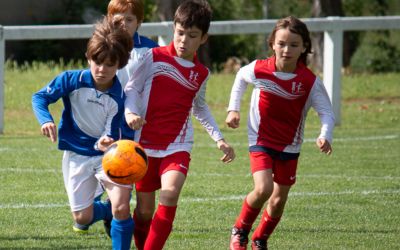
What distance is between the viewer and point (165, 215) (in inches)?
267

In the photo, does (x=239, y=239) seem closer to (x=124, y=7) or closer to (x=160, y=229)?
(x=160, y=229)

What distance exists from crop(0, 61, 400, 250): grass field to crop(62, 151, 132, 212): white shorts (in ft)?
1.68

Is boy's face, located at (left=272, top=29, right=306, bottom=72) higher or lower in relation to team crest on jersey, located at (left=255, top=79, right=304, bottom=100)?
higher

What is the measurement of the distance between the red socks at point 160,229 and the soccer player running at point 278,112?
2.82ft

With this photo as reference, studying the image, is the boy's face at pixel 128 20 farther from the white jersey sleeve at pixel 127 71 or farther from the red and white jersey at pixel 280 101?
the red and white jersey at pixel 280 101

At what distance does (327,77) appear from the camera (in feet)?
51.1

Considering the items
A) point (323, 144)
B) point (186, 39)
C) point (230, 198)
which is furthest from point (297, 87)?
point (230, 198)

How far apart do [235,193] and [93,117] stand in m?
3.39

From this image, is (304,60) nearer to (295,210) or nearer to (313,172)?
(295,210)

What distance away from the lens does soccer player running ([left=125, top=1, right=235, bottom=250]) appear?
22.9 ft

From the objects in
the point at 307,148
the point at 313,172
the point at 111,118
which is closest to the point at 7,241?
the point at 111,118

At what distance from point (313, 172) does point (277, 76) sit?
4.04m

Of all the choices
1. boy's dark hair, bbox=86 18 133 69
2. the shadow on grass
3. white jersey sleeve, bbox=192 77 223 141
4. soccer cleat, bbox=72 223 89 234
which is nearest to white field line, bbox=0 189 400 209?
soccer cleat, bbox=72 223 89 234

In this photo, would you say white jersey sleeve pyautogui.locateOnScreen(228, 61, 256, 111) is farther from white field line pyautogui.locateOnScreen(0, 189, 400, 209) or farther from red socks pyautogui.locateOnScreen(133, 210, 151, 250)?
white field line pyautogui.locateOnScreen(0, 189, 400, 209)
